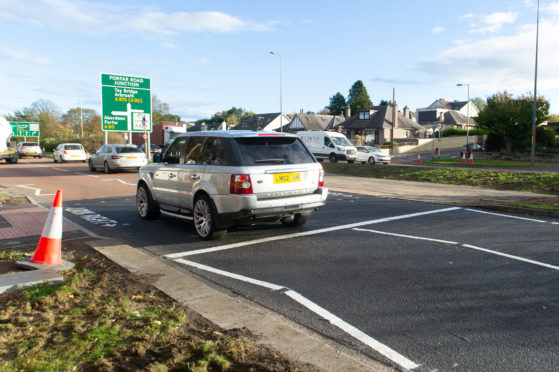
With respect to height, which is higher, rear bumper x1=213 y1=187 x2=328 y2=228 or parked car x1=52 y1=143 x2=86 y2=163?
parked car x1=52 y1=143 x2=86 y2=163

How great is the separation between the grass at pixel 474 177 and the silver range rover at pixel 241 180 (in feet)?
40.0

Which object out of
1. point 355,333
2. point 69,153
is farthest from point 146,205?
point 69,153

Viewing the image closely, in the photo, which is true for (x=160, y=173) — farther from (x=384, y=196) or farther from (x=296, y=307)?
(x=384, y=196)

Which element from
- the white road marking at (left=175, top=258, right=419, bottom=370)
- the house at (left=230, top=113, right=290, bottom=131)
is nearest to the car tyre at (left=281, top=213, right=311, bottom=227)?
the white road marking at (left=175, top=258, right=419, bottom=370)

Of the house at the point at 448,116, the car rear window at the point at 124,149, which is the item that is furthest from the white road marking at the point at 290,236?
the house at the point at 448,116

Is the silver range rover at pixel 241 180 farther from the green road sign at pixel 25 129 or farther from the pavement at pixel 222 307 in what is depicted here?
the green road sign at pixel 25 129

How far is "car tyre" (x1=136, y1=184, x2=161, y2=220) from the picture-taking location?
9.30 m

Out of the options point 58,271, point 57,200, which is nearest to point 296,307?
point 58,271

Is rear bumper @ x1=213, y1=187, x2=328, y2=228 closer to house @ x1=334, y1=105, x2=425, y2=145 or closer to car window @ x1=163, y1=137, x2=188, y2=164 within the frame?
car window @ x1=163, y1=137, x2=188, y2=164

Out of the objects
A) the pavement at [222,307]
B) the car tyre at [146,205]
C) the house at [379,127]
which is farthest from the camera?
the house at [379,127]

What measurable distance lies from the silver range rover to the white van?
80.7 ft

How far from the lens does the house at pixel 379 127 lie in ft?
222

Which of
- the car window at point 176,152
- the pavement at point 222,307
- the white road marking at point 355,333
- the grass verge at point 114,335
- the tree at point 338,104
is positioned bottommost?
the white road marking at point 355,333

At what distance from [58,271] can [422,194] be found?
1161cm
